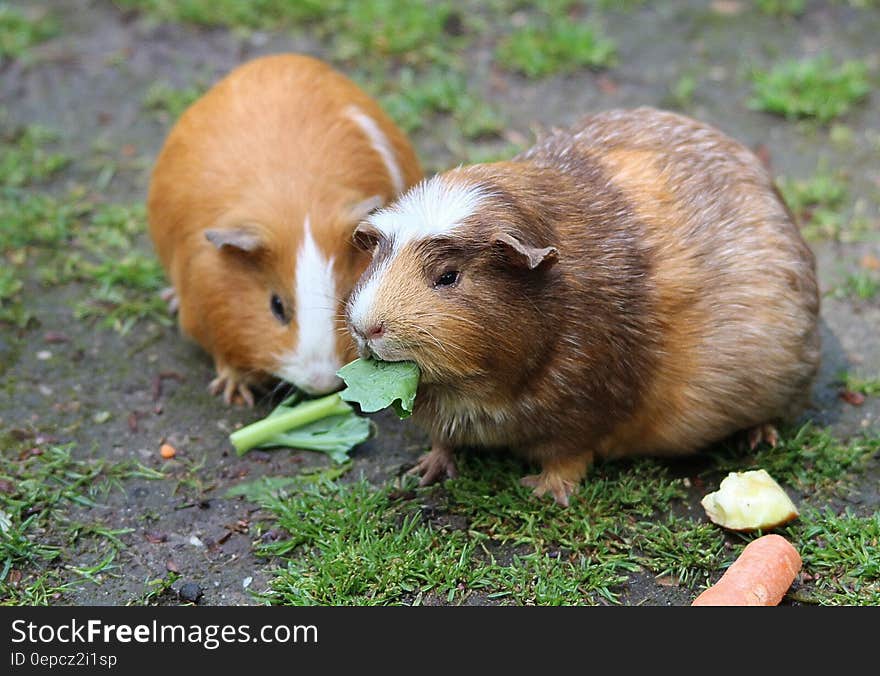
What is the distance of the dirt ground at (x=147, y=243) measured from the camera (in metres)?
4.14

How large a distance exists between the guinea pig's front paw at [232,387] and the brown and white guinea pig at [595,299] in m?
0.91

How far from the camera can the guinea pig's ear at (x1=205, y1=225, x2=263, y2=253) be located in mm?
4340

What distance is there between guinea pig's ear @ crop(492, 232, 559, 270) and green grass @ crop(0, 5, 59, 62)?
4.63 metres

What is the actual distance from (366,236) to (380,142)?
142cm

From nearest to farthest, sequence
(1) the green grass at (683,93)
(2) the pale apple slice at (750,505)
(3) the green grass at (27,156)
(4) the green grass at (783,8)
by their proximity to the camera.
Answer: (2) the pale apple slice at (750,505) < (3) the green grass at (27,156) < (1) the green grass at (683,93) < (4) the green grass at (783,8)

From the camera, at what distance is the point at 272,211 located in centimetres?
442

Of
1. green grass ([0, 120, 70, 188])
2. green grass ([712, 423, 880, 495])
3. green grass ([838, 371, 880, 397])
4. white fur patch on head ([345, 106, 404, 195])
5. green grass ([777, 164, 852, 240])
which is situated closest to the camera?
green grass ([712, 423, 880, 495])

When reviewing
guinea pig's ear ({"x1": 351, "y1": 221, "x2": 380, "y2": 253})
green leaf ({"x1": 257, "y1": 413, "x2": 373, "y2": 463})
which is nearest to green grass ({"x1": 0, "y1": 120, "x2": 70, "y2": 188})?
green leaf ({"x1": 257, "y1": 413, "x2": 373, "y2": 463})

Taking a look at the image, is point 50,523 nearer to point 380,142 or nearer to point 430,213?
point 430,213

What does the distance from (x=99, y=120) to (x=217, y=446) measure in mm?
2823

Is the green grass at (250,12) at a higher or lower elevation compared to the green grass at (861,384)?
higher

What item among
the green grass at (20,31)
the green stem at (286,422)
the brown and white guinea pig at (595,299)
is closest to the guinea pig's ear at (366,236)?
the brown and white guinea pig at (595,299)

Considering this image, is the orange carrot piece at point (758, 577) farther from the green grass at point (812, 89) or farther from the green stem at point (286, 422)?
the green grass at point (812, 89)

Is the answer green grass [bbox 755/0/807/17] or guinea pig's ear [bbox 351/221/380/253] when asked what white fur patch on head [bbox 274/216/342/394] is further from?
green grass [bbox 755/0/807/17]
